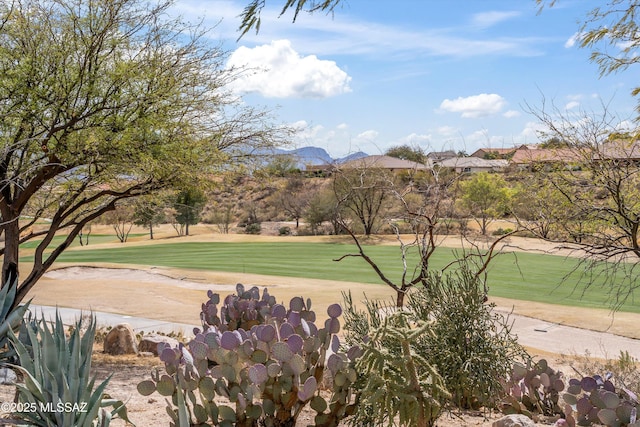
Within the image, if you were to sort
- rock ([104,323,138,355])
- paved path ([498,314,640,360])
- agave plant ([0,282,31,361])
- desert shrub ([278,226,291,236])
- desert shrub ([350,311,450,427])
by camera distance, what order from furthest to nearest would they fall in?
desert shrub ([278,226,291,236])
paved path ([498,314,640,360])
rock ([104,323,138,355])
agave plant ([0,282,31,361])
desert shrub ([350,311,450,427])

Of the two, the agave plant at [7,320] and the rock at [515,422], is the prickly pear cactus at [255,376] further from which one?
Answer: the agave plant at [7,320]

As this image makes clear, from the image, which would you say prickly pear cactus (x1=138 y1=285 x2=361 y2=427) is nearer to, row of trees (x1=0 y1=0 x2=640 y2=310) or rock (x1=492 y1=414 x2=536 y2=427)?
rock (x1=492 y1=414 x2=536 y2=427)

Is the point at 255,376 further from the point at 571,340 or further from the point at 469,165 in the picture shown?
the point at 469,165

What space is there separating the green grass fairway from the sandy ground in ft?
3.45

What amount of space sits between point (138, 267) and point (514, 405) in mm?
29604

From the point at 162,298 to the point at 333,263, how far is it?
52.0 feet

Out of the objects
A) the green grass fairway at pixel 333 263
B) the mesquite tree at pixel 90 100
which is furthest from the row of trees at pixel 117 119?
the green grass fairway at pixel 333 263

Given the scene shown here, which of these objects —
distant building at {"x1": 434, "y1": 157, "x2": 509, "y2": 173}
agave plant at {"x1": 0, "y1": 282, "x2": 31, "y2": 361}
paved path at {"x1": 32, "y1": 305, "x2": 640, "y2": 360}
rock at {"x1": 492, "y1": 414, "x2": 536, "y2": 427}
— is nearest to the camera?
rock at {"x1": 492, "y1": 414, "x2": 536, "y2": 427}

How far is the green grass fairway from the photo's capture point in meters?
24.6

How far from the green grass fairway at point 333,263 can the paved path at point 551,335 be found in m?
2.32

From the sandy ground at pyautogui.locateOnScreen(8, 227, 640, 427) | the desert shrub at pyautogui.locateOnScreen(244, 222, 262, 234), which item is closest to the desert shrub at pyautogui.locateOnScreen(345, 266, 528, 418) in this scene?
the sandy ground at pyautogui.locateOnScreen(8, 227, 640, 427)

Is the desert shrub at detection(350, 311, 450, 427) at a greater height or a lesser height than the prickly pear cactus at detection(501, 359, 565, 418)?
greater

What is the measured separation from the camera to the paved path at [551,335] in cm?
1375

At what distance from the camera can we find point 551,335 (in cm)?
1534
